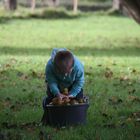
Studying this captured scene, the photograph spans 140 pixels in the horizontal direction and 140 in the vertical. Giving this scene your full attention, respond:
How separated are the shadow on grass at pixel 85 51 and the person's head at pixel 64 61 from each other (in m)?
10.8

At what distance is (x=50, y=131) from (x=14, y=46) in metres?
13.5

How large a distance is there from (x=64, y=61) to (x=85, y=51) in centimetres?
1246

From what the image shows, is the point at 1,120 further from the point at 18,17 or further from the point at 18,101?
the point at 18,17

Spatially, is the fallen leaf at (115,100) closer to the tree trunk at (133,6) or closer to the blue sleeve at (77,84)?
the blue sleeve at (77,84)

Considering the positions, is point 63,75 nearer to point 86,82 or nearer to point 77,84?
point 77,84

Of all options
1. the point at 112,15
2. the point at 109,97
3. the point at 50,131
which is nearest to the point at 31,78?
the point at 109,97

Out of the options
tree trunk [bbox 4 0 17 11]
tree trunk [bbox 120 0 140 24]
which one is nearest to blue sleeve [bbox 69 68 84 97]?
tree trunk [bbox 120 0 140 24]

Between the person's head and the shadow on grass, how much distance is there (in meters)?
10.8

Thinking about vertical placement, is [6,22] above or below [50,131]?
below

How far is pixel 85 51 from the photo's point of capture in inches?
725

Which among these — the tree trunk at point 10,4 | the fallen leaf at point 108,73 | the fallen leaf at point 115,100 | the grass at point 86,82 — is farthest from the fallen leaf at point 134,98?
the tree trunk at point 10,4

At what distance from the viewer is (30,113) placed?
7465mm

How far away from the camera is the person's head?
236 inches

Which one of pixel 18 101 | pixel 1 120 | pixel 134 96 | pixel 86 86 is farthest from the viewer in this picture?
pixel 86 86
